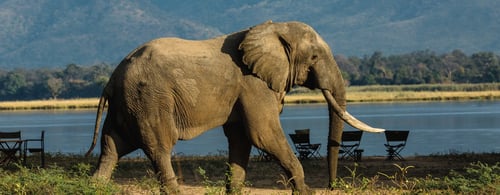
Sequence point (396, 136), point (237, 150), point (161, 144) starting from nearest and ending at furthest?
1. point (161, 144)
2. point (237, 150)
3. point (396, 136)

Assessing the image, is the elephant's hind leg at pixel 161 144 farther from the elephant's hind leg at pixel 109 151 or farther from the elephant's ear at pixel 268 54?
the elephant's ear at pixel 268 54

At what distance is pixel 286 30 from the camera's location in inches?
583

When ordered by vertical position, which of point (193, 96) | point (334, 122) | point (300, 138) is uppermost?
point (193, 96)

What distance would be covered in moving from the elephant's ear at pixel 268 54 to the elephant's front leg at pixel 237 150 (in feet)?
2.60

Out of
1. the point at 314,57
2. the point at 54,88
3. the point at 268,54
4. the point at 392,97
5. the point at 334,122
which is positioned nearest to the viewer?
the point at 268,54

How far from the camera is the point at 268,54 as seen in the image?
14.5 meters

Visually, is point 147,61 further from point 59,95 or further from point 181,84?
point 59,95

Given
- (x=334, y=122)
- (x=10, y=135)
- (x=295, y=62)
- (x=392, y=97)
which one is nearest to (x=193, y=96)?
(x=295, y=62)

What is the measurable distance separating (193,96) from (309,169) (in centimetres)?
762

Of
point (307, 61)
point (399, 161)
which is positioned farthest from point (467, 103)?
point (307, 61)

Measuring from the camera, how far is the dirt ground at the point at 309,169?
18875 millimetres

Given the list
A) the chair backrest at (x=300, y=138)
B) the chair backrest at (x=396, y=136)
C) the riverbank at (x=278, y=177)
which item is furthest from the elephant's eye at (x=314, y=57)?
the chair backrest at (x=396, y=136)

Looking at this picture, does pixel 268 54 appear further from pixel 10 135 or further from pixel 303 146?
pixel 10 135

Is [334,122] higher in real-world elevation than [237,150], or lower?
higher
